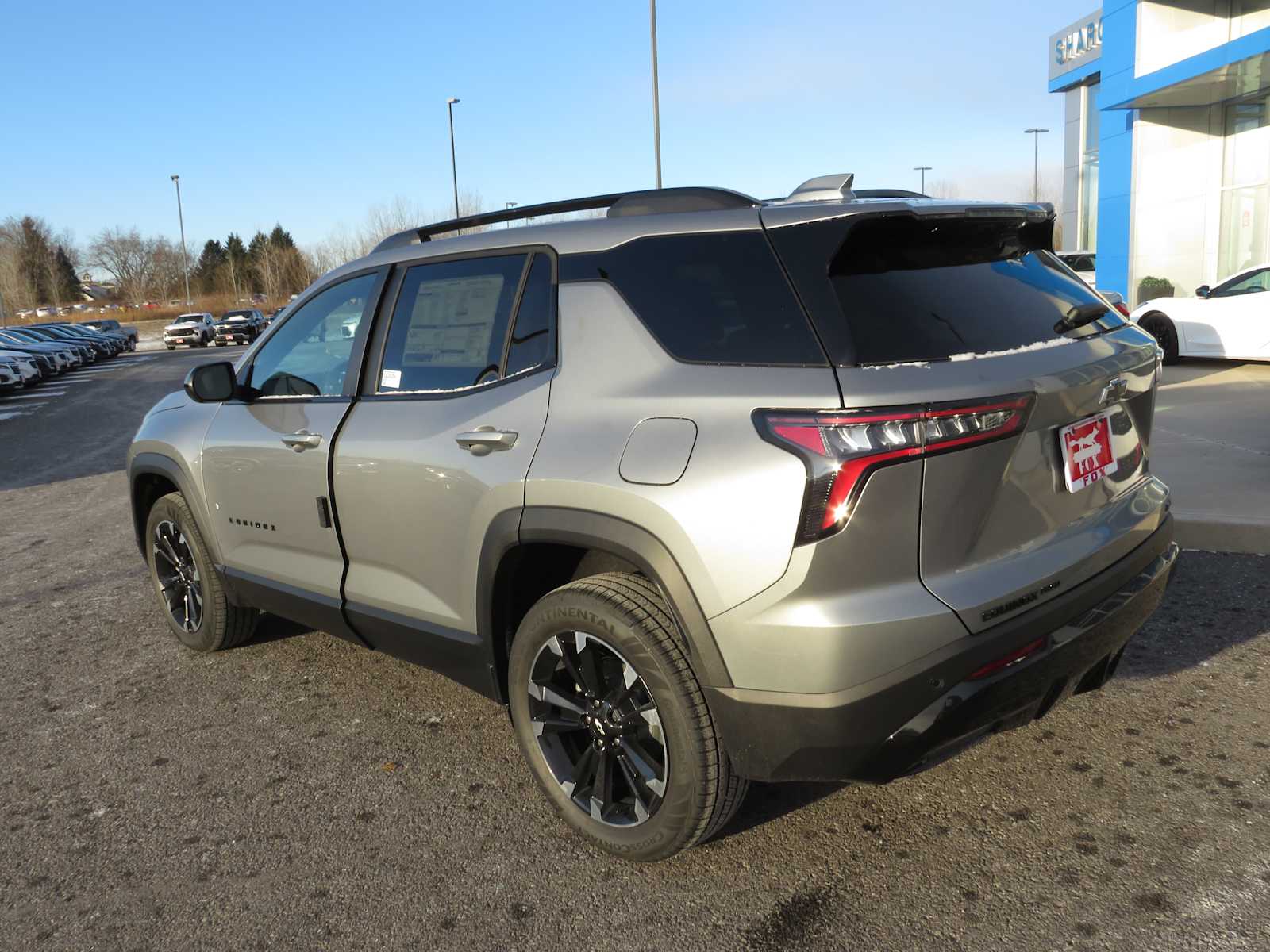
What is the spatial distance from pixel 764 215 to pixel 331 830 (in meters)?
2.21

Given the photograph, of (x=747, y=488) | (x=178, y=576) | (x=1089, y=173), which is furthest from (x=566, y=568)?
(x=1089, y=173)

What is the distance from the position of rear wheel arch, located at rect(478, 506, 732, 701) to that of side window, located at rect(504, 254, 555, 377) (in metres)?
0.47

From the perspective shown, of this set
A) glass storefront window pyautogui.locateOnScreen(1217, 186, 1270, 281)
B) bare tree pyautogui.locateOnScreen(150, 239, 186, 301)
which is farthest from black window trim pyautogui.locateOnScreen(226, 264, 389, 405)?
bare tree pyautogui.locateOnScreen(150, 239, 186, 301)

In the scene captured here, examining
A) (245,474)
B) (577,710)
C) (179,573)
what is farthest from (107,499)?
(577,710)

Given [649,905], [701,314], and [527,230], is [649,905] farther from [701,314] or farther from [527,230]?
[527,230]

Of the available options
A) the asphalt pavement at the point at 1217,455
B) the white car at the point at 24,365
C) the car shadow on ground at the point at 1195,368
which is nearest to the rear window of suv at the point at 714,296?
the asphalt pavement at the point at 1217,455

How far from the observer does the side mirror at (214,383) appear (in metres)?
4.08

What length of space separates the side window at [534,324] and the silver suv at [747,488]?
1 cm

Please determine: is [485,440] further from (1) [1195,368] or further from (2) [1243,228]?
(2) [1243,228]

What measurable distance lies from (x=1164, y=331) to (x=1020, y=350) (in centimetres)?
1312

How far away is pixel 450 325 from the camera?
3.36 meters

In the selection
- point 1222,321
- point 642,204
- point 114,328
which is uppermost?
point 642,204

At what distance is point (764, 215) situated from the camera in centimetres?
264

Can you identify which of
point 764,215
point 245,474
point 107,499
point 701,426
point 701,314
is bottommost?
point 107,499
